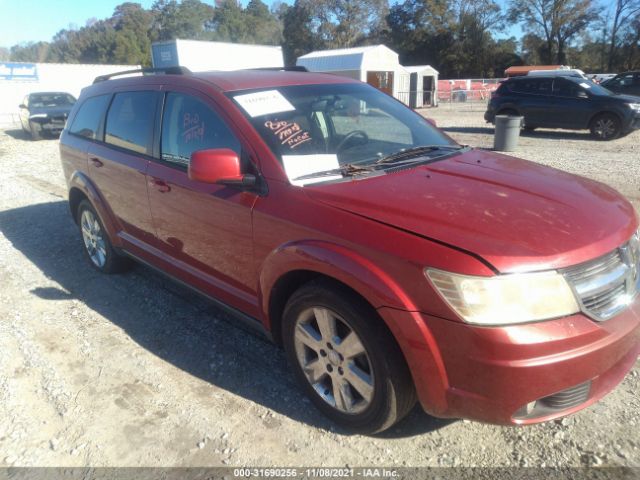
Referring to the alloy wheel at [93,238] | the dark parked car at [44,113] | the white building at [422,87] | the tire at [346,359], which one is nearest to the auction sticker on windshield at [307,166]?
the tire at [346,359]

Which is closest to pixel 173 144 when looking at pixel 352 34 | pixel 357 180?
pixel 357 180

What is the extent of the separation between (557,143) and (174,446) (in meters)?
12.7

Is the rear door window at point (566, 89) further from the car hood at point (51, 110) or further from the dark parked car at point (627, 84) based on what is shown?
the car hood at point (51, 110)

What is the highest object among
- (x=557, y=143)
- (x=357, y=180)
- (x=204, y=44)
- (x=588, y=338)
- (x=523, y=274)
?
(x=204, y=44)

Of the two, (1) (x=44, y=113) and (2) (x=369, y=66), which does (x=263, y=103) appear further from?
(2) (x=369, y=66)

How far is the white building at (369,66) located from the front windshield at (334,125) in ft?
76.4

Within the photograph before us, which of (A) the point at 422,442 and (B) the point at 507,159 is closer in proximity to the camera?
(A) the point at 422,442

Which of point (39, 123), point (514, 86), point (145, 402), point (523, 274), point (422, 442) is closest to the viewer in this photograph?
point (523, 274)

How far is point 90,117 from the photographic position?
15.1 ft

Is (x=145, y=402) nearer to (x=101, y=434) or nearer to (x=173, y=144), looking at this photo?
(x=101, y=434)

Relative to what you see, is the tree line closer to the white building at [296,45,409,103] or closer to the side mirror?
the white building at [296,45,409,103]

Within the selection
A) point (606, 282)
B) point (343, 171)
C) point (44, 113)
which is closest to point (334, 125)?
point (343, 171)

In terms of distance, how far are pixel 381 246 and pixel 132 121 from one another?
267 cm

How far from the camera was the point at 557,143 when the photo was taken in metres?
12.5
